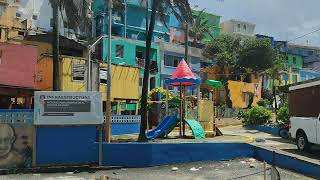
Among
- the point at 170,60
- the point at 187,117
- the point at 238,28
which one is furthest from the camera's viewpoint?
the point at 238,28

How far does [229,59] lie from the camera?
54531 millimetres

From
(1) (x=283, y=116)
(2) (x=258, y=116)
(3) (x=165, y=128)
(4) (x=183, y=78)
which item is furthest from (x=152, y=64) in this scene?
(3) (x=165, y=128)

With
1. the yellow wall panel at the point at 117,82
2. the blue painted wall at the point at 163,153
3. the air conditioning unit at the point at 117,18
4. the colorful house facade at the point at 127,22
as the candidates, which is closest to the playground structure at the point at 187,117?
the blue painted wall at the point at 163,153

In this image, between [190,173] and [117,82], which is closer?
[190,173]

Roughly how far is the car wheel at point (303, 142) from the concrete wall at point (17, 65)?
16668 millimetres

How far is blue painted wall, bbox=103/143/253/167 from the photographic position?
16.3 meters

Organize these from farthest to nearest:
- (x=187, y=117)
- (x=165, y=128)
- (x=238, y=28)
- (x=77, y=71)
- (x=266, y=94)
A: (x=238, y=28) < (x=266, y=94) < (x=77, y=71) < (x=187, y=117) < (x=165, y=128)

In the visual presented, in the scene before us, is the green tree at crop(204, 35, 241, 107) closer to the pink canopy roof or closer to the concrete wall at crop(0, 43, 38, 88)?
the concrete wall at crop(0, 43, 38, 88)

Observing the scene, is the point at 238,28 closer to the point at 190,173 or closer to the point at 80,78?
the point at 80,78

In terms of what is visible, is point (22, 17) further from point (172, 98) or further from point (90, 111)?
point (90, 111)

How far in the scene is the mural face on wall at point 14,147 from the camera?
1571 cm

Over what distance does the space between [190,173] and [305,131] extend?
17.2 feet

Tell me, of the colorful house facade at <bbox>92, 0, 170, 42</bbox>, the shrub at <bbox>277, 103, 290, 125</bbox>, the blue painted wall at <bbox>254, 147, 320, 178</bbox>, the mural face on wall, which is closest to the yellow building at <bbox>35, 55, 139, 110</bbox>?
the shrub at <bbox>277, 103, 290, 125</bbox>

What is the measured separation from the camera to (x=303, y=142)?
1770 centimetres
